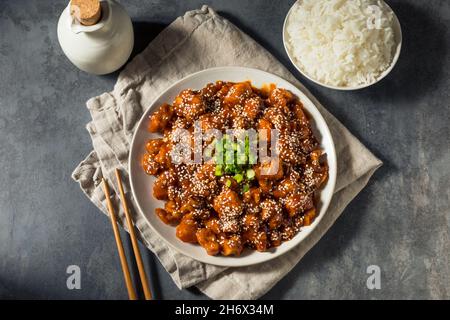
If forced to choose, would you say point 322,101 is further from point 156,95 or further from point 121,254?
point 121,254

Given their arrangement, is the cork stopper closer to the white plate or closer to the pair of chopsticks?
the white plate

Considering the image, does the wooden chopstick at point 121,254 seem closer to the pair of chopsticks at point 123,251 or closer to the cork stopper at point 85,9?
the pair of chopsticks at point 123,251

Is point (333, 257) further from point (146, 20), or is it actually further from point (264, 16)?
point (146, 20)

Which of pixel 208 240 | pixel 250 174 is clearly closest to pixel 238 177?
pixel 250 174

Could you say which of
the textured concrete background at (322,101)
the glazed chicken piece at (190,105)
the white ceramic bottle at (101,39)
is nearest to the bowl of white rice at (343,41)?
the textured concrete background at (322,101)

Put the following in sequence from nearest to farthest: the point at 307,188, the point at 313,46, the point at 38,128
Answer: the point at 307,188, the point at 313,46, the point at 38,128

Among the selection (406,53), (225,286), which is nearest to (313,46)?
(406,53)
